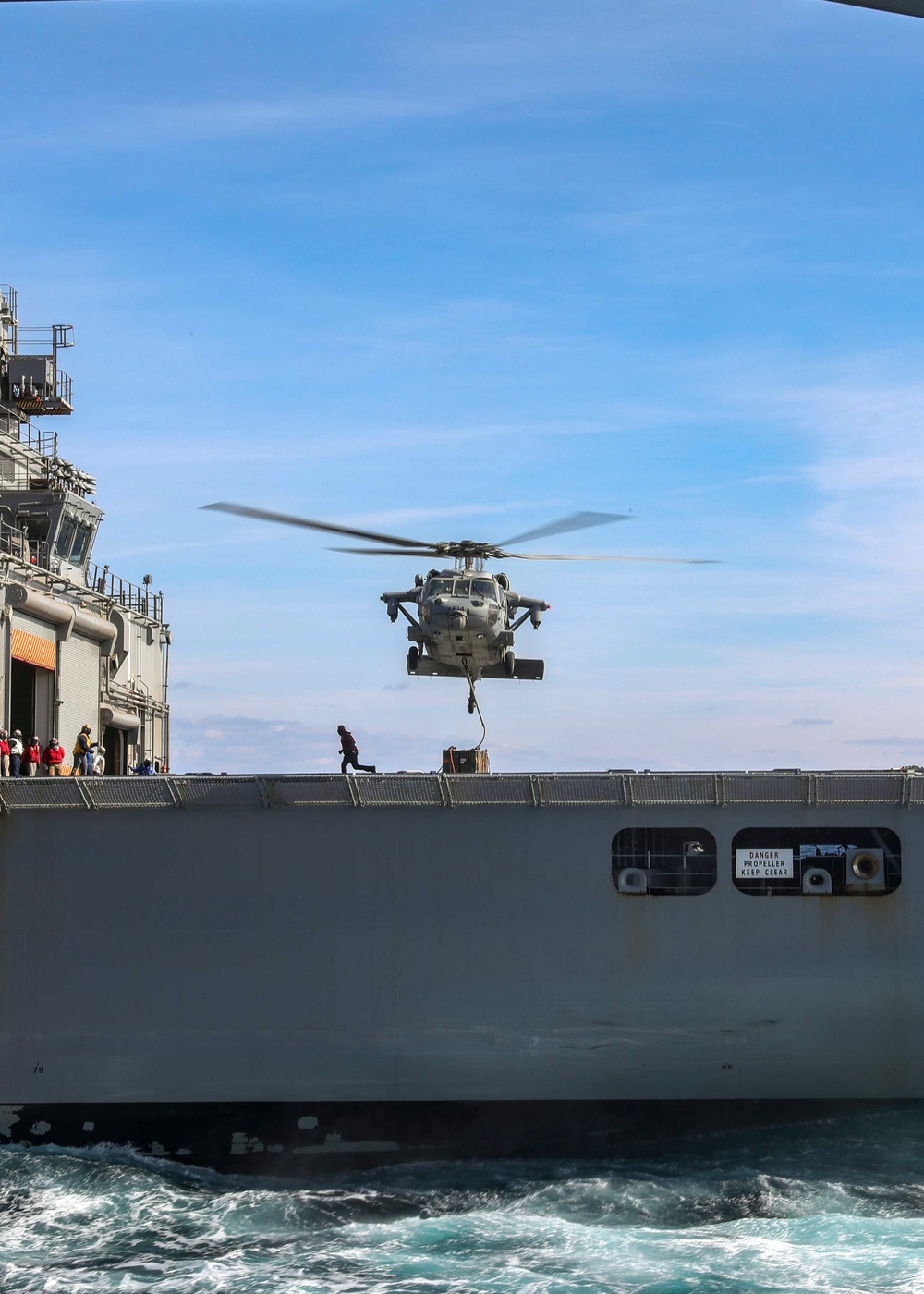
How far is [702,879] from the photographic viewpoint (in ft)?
59.2

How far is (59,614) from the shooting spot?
79.2ft

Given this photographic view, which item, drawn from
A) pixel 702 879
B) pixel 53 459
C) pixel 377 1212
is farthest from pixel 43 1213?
pixel 53 459

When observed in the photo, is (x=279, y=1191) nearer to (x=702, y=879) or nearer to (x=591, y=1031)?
(x=591, y=1031)

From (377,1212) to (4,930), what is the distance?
679 centimetres

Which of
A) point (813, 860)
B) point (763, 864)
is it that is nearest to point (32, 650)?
point (763, 864)

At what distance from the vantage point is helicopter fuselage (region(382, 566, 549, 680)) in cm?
2291

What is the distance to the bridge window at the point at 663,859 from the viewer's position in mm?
18000

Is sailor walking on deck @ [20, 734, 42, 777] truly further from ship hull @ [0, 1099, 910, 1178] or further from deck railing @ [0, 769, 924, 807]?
ship hull @ [0, 1099, 910, 1178]

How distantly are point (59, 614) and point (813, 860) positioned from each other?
14.6 meters

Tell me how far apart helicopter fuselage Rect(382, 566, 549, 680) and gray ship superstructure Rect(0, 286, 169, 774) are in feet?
21.4

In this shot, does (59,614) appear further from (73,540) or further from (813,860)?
(813,860)

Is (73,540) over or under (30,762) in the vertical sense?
over

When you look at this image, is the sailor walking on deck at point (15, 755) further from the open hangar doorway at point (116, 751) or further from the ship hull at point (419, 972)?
the open hangar doorway at point (116, 751)

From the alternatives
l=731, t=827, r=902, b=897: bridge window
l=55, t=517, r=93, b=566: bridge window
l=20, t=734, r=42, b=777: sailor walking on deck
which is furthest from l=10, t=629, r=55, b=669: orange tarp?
l=731, t=827, r=902, b=897: bridge window
